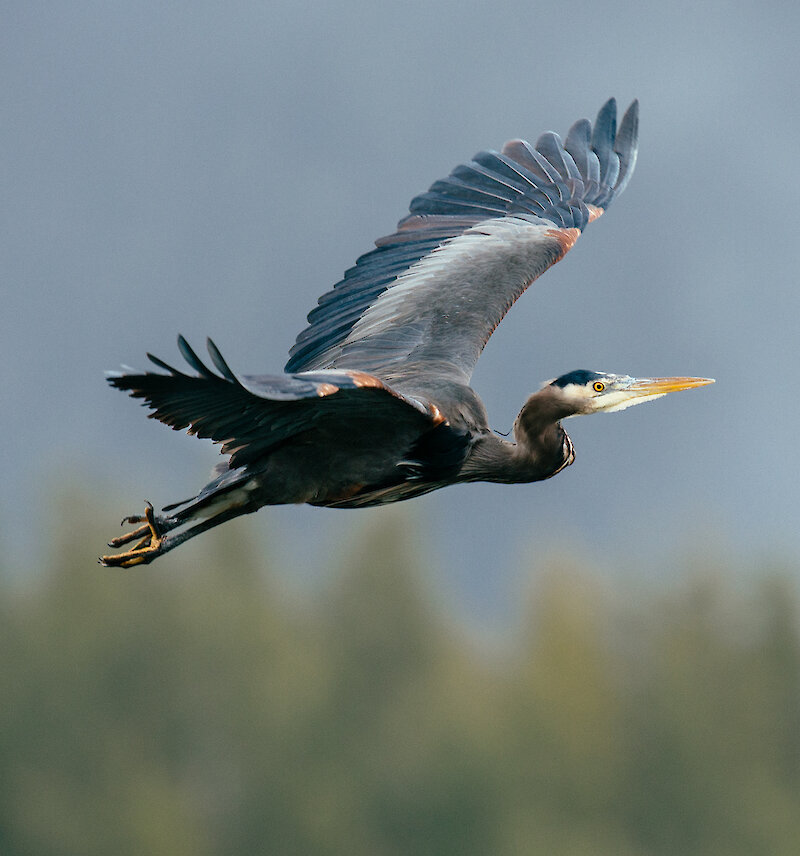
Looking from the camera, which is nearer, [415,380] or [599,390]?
[599,390]

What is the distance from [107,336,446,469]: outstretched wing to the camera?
24.0ft

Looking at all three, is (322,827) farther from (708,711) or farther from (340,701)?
(708,711)

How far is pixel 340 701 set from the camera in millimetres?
29484

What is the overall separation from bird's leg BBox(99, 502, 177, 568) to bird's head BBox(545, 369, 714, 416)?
1937 mm

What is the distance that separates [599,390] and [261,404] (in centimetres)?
202

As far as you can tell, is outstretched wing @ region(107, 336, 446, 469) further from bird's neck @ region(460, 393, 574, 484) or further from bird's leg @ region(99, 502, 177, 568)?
bird's neck @ region(460, 393, 574, 484)

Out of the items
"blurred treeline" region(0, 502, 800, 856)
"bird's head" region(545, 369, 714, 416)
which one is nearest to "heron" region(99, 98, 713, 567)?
"bird's head" region(545, 369, 714, 416)

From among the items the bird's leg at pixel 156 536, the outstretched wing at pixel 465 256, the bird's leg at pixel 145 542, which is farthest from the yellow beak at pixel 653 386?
the bird's leg at pixel 145 542

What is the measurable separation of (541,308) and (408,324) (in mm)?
137907

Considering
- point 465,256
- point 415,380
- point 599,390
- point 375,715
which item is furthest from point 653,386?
point 375,715

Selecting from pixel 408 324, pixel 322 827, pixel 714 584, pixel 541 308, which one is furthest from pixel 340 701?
pixel 541 308

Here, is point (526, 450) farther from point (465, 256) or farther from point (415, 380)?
point (465, 256)

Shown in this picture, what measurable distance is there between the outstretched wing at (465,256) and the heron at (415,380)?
11mm

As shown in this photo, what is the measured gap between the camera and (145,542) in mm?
8719
